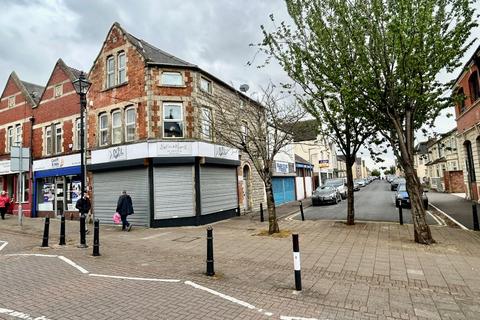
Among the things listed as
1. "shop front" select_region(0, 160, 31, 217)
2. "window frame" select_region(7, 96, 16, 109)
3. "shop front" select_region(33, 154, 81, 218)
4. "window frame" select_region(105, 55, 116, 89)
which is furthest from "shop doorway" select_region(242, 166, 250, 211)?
"window frame" select_region(7, 96, 16, 109)

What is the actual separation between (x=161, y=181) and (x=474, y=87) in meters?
19.0

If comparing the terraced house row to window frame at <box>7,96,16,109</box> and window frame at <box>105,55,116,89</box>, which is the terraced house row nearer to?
window frame at <box>105,55,116,89</box>

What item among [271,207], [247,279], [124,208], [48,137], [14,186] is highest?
[48,137]

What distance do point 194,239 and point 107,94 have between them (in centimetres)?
1018

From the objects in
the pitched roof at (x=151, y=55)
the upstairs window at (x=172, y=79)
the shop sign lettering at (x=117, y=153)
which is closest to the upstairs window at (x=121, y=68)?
the pitched roof at (x=151, y=55)

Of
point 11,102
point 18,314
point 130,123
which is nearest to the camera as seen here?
point 18,314

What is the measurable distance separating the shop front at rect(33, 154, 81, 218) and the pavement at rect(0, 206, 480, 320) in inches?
283

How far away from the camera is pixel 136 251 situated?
9.36m

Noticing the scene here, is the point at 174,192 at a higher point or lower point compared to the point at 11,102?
lower

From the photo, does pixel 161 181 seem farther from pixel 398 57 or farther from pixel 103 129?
pixel 398 57

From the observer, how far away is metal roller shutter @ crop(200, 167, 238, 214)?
50.9 feet

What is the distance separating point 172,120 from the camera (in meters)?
15.3

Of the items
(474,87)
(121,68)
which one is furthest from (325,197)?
(121,68)

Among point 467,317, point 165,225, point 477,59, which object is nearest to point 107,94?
point 165,225
